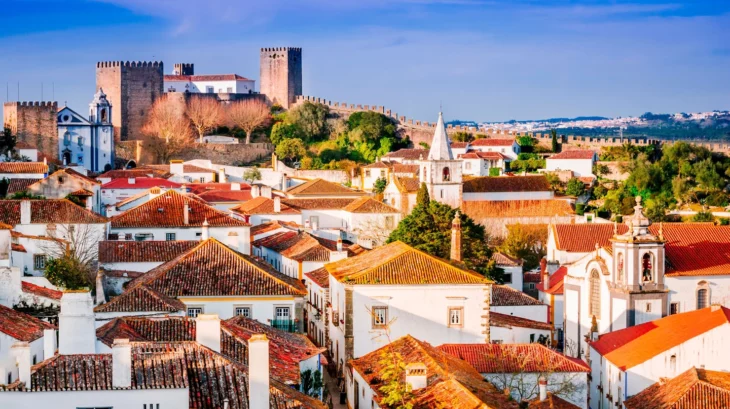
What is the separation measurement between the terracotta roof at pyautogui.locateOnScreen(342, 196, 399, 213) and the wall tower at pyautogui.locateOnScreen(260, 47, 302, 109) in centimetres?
3299

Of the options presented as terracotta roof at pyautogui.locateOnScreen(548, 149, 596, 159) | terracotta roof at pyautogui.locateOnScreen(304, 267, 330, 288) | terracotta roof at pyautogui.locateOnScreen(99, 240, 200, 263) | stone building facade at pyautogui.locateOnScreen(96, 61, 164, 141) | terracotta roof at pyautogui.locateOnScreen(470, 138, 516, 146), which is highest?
stone building facade at pyautogui.locateOnScreen(96, 61, 164, 141)

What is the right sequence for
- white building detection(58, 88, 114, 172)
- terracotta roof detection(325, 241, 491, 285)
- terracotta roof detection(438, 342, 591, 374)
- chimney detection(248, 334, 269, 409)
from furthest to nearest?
white building detection(58, 88, 114, 172) < terracotta roof detection(325, 241, 491, 285) < terracotta roof detection(438, 342, 591, 374) < chimney detection(248, 334, 269, 409)

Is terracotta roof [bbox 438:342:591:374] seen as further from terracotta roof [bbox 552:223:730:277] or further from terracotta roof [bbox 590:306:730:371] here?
terracotta roof [bbox 552:223:730:277]

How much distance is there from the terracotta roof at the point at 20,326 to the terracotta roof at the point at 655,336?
44.1 feet

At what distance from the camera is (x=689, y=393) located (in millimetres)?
27125

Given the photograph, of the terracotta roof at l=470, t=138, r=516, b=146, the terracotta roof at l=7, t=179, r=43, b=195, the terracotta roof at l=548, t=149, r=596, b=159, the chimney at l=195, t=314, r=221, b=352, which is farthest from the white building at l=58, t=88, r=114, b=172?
the chimney at l=195, t=314, r=221, b=352

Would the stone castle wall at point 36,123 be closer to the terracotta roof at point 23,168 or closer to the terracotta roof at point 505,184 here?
the terracotta roof at point 23,168

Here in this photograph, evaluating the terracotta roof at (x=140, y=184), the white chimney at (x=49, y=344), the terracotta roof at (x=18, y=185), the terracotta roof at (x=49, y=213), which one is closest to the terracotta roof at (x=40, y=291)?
the terracotta roof at (x=49, y=213)

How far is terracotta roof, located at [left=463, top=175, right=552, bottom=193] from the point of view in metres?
71.3

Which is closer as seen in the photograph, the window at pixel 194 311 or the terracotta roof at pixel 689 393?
the terracotta roof at pixel 689 393

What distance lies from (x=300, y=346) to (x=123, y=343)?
8898mm

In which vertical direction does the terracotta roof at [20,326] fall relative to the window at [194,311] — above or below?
above

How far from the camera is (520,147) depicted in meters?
86.2

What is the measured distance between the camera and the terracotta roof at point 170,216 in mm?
43812
